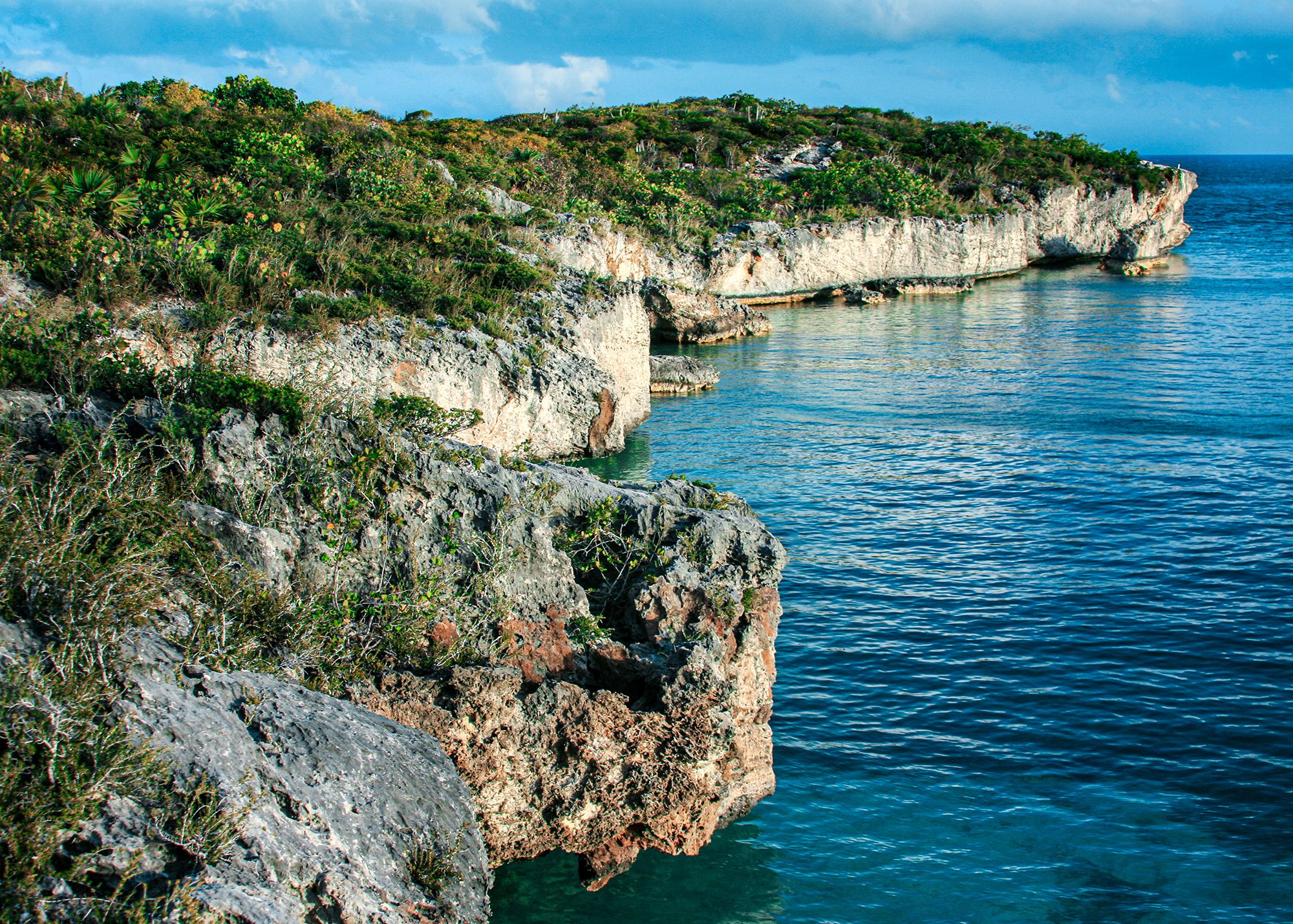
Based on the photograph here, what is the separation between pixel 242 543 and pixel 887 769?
8.53 meters

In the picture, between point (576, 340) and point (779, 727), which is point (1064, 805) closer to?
point (779, 727)

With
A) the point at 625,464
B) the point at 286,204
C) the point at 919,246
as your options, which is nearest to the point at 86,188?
the point at 286,204

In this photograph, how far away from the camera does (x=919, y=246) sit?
65812mm

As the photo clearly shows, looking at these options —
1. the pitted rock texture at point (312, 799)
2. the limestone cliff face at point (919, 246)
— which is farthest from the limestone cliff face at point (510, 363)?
the pitted rock texture at point (312, 799)

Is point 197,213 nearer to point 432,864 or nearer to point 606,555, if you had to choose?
point 606,555

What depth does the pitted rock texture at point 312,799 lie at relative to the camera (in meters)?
6.51

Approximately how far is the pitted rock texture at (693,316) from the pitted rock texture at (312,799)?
3791 centimetres

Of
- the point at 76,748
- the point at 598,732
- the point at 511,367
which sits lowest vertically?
the point at 598,732

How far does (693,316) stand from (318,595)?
37.2 meters

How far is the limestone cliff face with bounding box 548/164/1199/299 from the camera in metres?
53.9

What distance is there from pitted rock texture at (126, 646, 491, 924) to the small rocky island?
0.03 meters

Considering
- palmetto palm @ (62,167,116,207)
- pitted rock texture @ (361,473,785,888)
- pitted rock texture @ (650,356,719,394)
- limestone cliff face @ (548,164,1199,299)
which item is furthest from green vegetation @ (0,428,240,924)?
limestone cliff face @ (548,164,1199,299)

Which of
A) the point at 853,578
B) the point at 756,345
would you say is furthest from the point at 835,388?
the point at 853,578

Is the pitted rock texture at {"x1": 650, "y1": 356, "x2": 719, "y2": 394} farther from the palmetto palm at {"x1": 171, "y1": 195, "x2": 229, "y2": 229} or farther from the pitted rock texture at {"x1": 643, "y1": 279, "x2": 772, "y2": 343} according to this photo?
the palmetto palm at {"x1": 171, "y1": 195, "x2": 229, "y2": 229}
